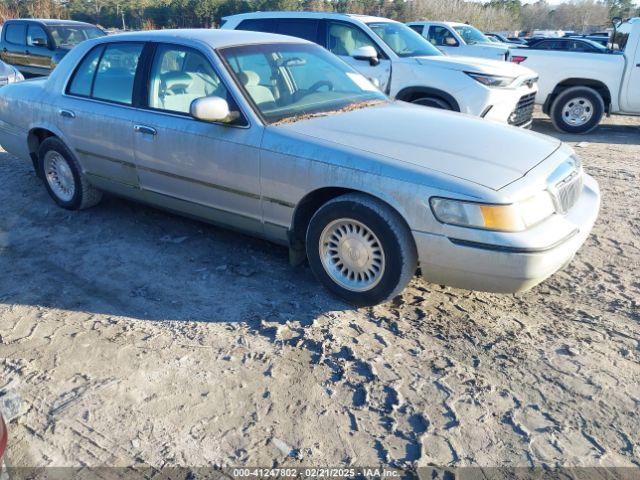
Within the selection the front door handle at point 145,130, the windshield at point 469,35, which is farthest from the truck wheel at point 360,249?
the windshield at point 469,35

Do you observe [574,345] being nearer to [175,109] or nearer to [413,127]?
[413,127]

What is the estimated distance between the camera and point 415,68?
7.74m

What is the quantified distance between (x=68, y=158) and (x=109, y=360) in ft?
8.72

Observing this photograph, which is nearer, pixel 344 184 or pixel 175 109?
pixel 344 184

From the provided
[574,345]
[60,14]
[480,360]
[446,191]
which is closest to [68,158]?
[446,191]

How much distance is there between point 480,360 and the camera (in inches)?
126

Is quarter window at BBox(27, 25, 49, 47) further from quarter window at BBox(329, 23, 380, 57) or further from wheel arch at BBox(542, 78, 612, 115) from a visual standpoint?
wheel arch at BBox(542, 78, 612, 115)

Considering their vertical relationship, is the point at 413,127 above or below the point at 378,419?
above

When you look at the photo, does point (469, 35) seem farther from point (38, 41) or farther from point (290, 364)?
point (290, 364)

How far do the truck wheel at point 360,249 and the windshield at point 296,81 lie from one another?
0.82 metres

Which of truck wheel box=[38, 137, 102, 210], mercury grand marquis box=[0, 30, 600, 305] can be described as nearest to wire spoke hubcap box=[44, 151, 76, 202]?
truck wheel box=[38, 137, 102, 210]

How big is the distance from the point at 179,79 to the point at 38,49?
34.8ft

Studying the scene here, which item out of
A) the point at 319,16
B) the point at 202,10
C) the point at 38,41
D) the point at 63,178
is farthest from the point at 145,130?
the point at 202,10

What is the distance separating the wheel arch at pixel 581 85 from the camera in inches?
380
